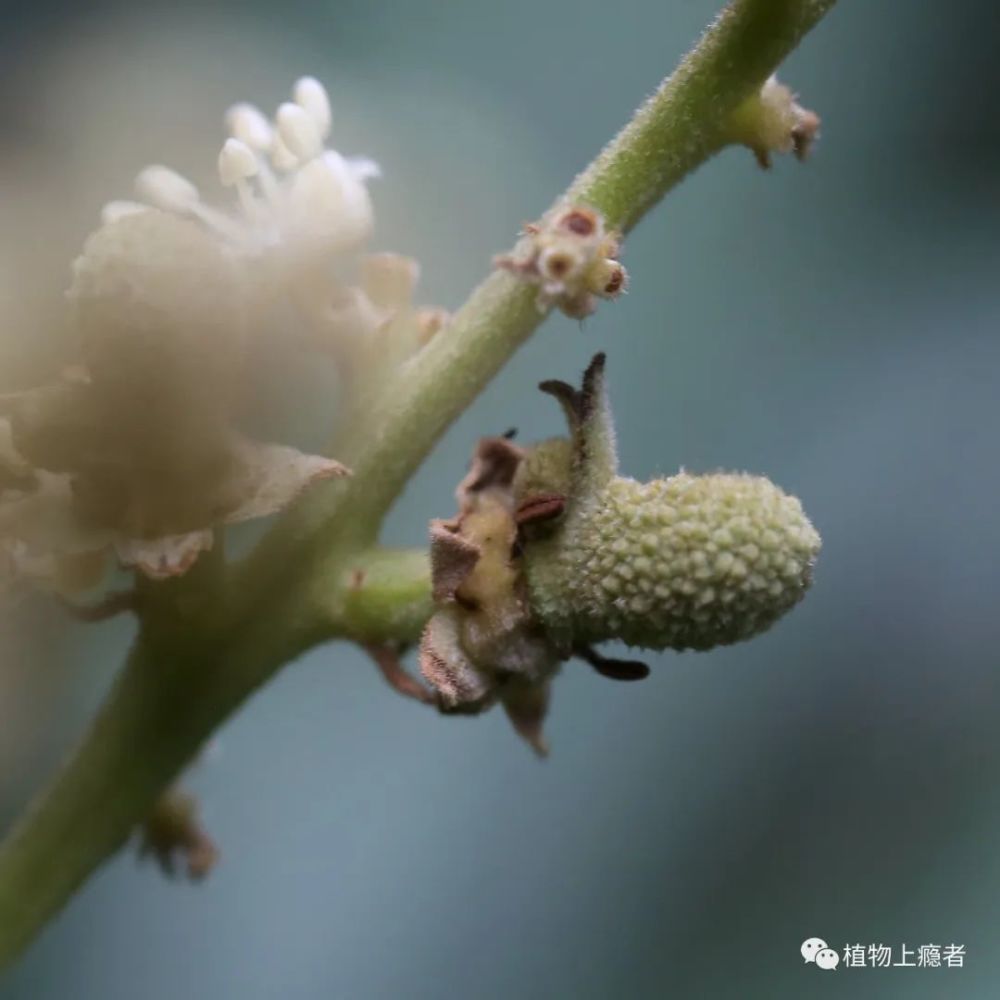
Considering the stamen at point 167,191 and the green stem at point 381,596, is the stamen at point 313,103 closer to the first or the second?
the stamen at point 167,191

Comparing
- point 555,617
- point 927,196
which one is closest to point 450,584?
point 555,617

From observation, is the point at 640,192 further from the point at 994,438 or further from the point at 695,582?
the point at 994,438

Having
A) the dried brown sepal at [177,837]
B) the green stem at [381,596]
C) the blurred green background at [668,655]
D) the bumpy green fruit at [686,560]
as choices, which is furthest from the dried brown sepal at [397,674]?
the blurred green background at [668,655]

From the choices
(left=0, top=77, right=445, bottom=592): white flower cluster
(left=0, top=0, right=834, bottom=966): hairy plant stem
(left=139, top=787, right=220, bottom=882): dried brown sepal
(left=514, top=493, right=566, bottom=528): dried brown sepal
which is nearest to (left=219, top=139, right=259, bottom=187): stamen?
(left=0, top=77, right=445, bottom=592): white flower cluster

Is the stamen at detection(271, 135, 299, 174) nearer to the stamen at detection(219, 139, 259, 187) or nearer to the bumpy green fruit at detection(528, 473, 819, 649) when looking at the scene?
the stamen at detection(219, 139, 259, 187)

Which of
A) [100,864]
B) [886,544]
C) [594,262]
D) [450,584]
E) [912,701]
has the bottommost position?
[100,864]

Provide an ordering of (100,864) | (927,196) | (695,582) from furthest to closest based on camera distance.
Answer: (927,196)
(100,864)
(695,582)

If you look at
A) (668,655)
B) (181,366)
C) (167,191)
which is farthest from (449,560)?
(668,655)
